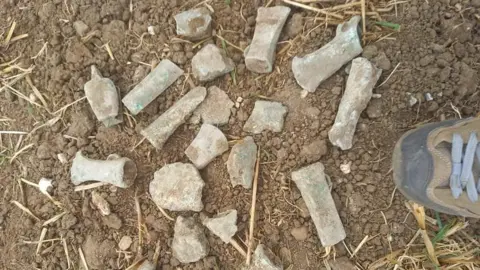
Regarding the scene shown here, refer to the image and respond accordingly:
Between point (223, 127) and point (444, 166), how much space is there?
0.74 meters

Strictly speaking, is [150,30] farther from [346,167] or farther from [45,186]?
[346,167]

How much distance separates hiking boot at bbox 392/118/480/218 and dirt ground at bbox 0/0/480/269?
8cm

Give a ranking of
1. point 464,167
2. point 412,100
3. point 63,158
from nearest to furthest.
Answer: point 464,167 → point 412,100 → point 63,158

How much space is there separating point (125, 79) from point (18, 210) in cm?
66

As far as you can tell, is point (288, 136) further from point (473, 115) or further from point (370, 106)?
point (473, 115)

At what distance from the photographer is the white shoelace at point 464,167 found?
1706 millimetres

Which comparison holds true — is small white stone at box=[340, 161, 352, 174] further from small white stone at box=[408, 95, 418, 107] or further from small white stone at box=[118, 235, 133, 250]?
small white stone at box=[118, 235, 133, 250]

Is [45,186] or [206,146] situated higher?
[206,146]

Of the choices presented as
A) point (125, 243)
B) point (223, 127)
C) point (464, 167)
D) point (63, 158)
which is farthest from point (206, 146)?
point (464, 167)

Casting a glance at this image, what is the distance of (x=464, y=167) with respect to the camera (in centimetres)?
171

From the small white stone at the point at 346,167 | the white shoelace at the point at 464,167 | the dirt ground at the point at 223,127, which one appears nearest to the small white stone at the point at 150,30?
the dirt ground at the point at 223,127

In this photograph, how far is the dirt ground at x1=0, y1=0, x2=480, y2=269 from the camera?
185cm

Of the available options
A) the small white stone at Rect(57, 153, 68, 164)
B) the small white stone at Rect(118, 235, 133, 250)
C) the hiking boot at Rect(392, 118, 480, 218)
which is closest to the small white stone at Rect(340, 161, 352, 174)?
the hiking boot at Rect(392, 118, 480, 218)

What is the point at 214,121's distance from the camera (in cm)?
195
